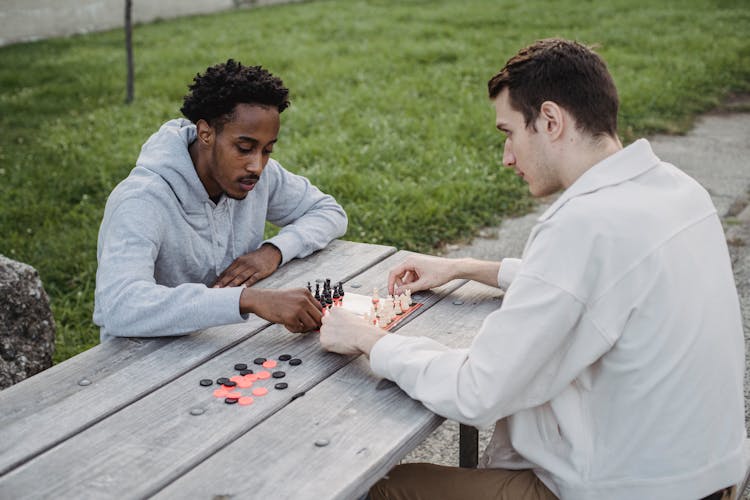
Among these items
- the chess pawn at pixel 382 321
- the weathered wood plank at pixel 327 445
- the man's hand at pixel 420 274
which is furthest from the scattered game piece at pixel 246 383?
the man's hand at pixel 420 274

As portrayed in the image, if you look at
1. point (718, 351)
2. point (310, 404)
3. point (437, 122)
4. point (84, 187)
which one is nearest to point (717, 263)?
point (718, 351)

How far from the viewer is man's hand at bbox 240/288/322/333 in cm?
262

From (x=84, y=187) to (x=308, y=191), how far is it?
3676 millimetres

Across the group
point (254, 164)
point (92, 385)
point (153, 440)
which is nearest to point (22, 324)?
point (254, 164)

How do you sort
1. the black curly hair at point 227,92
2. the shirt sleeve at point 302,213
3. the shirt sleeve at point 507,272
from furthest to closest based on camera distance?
the shirt sleeve at point 302,213 < the black curly hair at point 227,92 < the shirt sleeve at point 507,272

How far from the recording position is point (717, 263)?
2137 mm

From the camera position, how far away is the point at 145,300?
2641 mm

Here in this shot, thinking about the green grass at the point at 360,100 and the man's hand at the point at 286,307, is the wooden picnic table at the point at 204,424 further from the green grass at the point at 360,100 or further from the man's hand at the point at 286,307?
the green grass at the point at 360,100

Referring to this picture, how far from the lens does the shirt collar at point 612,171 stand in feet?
6.87

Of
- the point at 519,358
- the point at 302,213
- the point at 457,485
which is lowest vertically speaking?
the point at 457,485

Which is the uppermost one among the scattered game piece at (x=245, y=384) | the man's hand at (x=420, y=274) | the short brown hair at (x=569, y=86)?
the short brown hair at (x=569, y=86)

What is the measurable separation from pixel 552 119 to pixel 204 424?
1231 millimetres

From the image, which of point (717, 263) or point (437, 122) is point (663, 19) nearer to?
point (437, 122)

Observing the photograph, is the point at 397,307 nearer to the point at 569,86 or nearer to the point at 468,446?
the point at 468,446
